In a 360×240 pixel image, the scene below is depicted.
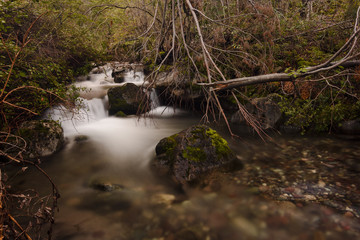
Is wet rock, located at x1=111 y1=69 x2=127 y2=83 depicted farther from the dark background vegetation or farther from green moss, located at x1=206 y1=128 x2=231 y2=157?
green moss, located at x1=206 y1=128 x2=231 y2=157

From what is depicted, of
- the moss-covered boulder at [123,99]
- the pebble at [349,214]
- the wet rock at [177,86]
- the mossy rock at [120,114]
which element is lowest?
the pebble at [349,214]

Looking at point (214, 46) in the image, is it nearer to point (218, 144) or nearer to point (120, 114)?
point (218, 144)

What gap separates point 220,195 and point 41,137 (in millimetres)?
4592

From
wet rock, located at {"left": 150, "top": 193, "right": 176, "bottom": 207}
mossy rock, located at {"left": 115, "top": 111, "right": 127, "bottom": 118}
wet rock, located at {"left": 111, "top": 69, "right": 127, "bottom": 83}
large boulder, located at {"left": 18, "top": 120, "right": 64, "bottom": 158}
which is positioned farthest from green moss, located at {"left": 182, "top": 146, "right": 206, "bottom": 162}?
wet rock, located at {"left": 111, "top": 69, "right": 127, "bottom": 83}

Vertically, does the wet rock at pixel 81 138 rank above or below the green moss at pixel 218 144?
below

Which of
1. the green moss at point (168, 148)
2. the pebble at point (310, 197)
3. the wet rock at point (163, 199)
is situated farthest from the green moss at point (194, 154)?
the pebble at point (310, 197)

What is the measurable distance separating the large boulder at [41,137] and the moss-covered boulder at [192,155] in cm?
282

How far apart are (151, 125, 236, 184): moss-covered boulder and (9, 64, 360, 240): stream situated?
0.24 metres

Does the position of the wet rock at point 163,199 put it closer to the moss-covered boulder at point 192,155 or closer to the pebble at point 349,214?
the moss-covered boulder at point 192,155

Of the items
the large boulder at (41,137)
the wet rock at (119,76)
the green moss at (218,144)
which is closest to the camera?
the green moss at (218,144)

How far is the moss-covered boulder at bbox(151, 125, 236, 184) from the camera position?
4.00 metres

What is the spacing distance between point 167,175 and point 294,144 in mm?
3434

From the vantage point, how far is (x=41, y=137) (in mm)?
5121

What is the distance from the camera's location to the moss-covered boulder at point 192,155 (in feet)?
13.1
